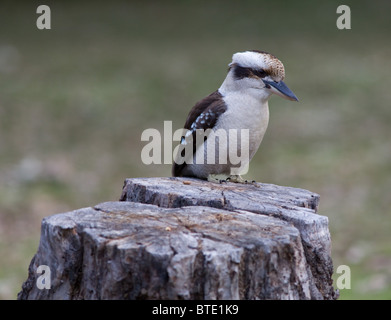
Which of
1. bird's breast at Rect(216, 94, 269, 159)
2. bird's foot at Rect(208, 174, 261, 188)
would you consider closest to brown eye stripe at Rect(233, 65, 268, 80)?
bird's breast at Rect(216, 94, 269, 159)

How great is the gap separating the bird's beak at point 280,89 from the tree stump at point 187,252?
1.00 m

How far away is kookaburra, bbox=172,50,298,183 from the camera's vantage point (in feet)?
15.3

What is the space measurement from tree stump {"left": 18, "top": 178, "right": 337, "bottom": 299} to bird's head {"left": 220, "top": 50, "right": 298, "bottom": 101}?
Result: 1.09 metres

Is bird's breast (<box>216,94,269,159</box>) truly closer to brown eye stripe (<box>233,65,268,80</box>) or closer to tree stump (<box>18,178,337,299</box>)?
brown eye stripe (<box>233,65,268,80</box>)

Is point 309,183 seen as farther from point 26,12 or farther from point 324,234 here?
point 26,12

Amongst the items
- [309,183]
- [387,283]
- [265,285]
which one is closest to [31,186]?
[309,183]

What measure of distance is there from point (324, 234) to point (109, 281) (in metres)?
1.26

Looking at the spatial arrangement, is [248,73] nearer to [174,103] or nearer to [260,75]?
[260,75]

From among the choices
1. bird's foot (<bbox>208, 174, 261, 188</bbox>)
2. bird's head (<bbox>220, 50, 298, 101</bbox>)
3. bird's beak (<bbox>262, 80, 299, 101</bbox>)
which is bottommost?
bird's foot (<bbox>208, 174, 261, 188</bbox>)

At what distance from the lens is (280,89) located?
4.60m

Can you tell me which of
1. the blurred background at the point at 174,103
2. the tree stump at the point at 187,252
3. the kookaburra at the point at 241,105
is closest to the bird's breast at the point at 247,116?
the kookaburra at the point at 241,105

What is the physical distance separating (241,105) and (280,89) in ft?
1.00

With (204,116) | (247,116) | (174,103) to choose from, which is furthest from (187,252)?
(174,103)

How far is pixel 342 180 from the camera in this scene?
368 inches
